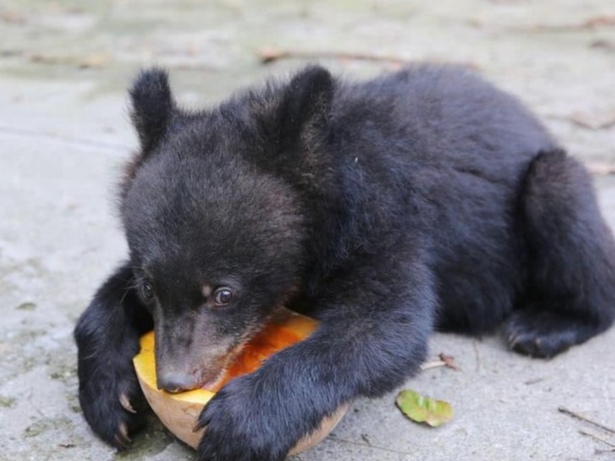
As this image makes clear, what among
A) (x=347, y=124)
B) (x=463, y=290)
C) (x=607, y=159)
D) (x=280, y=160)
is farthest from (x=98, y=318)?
(x=607, y=159)

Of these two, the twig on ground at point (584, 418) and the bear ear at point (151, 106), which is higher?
the bear ear at point (151, 106)

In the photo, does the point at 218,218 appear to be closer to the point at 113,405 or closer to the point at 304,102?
the point at 304,102

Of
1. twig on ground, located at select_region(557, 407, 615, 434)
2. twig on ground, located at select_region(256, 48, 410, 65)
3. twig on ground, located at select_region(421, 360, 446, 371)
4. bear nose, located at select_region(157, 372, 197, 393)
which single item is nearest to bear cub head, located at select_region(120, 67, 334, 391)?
bear nose, located at select_region(157, 372, 197, 393)

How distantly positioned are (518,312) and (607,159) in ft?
7.86

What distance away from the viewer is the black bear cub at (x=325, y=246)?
11.0ft

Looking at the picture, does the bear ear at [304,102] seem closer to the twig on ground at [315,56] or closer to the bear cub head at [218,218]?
the bear cub head at [218,218]

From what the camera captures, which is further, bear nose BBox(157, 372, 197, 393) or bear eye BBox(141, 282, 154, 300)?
bear eye BBox(141, 282, 154, 300)

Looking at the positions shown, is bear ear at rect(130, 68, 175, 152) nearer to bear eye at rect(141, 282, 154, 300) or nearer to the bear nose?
bear eye at rect(141, 282, 154, 300)

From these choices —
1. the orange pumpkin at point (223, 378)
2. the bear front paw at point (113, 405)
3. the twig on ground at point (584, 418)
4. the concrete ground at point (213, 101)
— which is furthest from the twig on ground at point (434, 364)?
the bear front paw at point (113, 405)

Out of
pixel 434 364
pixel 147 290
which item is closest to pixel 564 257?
pixel 434 364

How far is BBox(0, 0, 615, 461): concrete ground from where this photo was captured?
3.68 meters

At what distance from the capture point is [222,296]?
341 centimetres

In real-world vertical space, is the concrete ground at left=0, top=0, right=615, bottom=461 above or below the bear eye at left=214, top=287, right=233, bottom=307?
below

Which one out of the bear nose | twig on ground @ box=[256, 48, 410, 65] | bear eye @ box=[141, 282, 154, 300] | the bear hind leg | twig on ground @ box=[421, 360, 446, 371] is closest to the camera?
the bear nose
